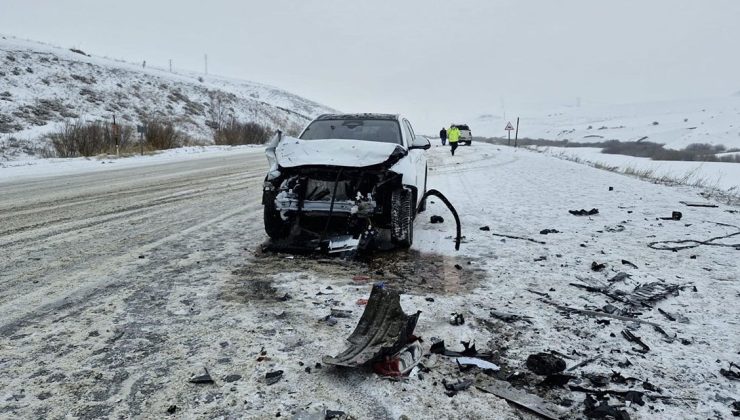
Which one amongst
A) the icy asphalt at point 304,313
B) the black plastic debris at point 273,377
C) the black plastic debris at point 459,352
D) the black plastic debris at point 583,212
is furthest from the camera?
the black plastic debris at point 583,212

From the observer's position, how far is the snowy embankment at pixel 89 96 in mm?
27953

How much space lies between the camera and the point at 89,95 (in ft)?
115

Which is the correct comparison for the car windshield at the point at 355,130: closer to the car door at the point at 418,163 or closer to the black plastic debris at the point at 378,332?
the car door at the point at 418,163

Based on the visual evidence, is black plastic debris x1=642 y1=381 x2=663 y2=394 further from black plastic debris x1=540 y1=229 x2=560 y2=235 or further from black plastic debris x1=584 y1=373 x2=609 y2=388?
black plastic debris x1=540 y1=229 x2=560 y2=235

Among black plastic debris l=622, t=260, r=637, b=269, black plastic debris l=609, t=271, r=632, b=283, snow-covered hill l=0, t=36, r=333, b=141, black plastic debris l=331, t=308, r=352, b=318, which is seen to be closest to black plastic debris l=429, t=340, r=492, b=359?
black plastic debris l=331, t=308, r=352, b=318

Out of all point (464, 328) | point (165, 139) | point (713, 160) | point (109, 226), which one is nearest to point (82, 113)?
point (165, 139)

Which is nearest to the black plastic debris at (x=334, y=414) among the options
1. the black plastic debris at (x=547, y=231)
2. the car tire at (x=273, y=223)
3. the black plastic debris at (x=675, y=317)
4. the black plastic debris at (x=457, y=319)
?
the black plastic debris at (x=457, y=319)

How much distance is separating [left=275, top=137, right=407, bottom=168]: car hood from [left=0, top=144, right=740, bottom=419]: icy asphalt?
3.48ft

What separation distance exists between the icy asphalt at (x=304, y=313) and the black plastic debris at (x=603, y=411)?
70 mm

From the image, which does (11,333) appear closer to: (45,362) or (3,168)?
(45,362)

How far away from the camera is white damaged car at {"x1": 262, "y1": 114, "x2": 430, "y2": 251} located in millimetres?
4852

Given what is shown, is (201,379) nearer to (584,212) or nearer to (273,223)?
(273,223)

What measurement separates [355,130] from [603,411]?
16.0ft

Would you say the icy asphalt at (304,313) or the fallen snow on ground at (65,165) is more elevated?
the fallen snow on ground at (65,165)
